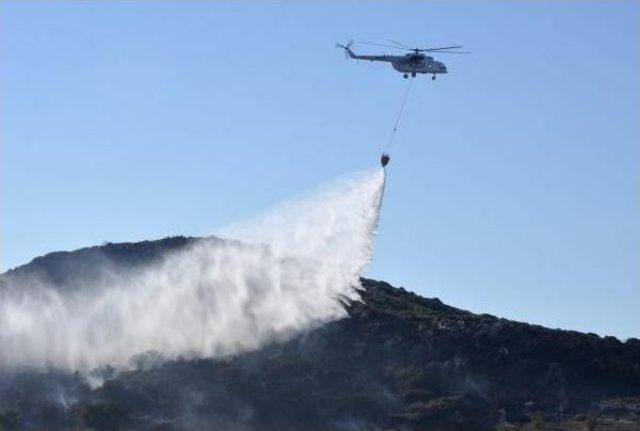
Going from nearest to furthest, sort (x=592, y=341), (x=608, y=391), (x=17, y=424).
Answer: (x=17, y=424) → (x=608, y=391) → (x=592, y=341)

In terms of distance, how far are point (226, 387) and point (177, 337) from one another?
13602 millimetres

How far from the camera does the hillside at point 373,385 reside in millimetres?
142625

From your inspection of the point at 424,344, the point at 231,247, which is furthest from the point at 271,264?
the point at 424,344

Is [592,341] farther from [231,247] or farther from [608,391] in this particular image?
[231,247]

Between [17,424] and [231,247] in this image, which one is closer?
[17,424]

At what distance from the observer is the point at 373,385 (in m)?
151

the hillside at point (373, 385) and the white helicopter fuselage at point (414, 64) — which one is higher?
the white helicopter fuselage at point (414, 64)

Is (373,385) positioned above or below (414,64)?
below

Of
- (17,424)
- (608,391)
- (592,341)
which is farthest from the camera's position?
(592,341)

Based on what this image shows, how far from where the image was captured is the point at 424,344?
16025 centimetres

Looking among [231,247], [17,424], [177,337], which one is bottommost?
[17,424]

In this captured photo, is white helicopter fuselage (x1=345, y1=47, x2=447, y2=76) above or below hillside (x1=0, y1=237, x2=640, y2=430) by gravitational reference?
above

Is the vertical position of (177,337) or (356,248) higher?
(356,248)

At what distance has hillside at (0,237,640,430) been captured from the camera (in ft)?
468
